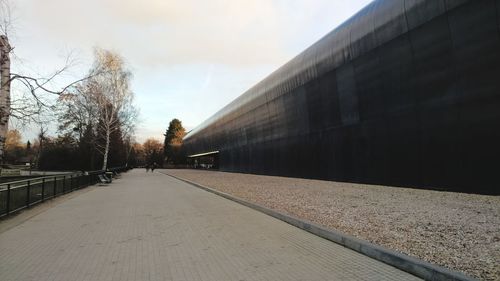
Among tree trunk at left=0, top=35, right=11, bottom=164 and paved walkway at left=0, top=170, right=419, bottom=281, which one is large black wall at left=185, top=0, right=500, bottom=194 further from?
tree trunk at left=0, top=35, right=11, bottom=164

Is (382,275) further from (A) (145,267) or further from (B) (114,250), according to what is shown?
(B) (114,250)

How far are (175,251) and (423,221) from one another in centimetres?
497

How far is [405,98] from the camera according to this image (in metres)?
14.1

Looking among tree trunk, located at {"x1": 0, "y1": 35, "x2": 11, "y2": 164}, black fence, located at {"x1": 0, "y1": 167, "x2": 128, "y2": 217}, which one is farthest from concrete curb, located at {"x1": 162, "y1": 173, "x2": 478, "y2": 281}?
black fence, located at {"x1": 0, "y1": 167, "x2": 128, "y2": 217}

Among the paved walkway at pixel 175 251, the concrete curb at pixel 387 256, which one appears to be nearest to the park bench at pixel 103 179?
the paved walkway at pixel 175 251

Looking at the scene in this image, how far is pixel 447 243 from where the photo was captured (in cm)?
618

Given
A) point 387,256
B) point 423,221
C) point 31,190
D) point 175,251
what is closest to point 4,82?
point 175,251

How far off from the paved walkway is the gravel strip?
707mm

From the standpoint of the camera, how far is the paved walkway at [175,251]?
5.19 m

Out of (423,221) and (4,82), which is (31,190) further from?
(423,221)

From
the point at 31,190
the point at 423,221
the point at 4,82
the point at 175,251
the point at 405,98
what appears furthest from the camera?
the point at 405,98

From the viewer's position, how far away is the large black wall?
11055 millimetres

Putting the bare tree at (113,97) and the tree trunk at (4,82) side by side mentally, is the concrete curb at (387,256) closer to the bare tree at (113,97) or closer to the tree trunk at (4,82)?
the tree trunk at (4,82)

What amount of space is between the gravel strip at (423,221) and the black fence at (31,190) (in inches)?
278
